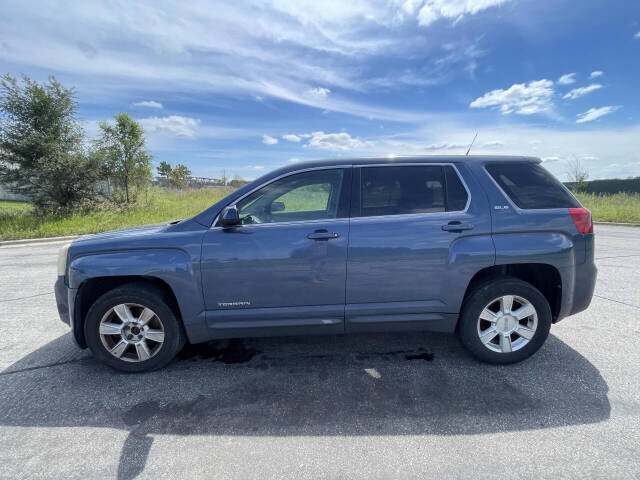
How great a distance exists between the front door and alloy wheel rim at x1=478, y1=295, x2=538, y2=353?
1.32 m

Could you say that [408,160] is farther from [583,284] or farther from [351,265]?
[583,284]

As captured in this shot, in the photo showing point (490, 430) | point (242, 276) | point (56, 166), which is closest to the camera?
point (490, 430)

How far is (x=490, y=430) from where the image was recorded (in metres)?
2.09

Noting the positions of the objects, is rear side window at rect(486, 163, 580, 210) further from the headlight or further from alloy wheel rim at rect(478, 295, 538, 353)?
the headlight

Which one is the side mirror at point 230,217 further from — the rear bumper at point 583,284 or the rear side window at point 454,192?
the rear bumper at point 583,284

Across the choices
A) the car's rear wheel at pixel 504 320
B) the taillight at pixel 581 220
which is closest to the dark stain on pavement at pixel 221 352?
the car's rear wheel at pixel 504 320

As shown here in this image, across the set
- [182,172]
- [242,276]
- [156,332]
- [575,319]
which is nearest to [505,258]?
[575,319]

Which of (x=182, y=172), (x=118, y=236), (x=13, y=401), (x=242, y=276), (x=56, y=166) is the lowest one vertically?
(x=13, y=401)

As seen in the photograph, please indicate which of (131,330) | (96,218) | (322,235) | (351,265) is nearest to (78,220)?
(96,218)

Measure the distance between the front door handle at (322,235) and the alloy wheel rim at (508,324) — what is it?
4.94 feet

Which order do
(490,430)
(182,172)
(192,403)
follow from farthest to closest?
(182,172) → (192,403) → (490,430)

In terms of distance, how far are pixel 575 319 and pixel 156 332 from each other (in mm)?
4630

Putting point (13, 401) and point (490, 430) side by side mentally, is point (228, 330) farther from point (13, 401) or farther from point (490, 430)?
point (490, 430)

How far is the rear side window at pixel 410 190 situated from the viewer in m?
2.79
